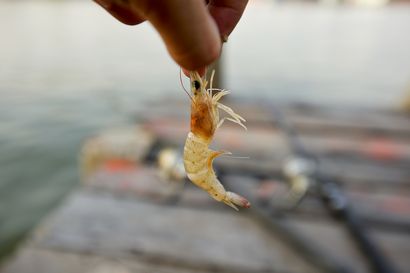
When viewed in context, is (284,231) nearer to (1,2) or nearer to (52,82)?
(52,82)

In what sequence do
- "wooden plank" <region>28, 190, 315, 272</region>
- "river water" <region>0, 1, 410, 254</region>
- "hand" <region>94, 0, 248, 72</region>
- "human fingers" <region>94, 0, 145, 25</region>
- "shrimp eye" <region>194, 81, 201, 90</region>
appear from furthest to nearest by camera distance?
"river water" <region>0, 1, 410, 254</region>
"wooden plank" <region>28, 190, 315, 272</region>
"shrimp eye" <region>194, 81, 201, 90</region>
"human fingers" <region>94, 0, 145, 25</region>
"hand" <region>94, 0, 248, 72</region>

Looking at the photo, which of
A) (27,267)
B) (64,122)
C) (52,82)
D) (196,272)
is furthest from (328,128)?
A: (52,82)

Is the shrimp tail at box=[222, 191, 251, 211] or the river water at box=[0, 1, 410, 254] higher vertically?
the shrimp tail at box=[222, 191, 251, 211]

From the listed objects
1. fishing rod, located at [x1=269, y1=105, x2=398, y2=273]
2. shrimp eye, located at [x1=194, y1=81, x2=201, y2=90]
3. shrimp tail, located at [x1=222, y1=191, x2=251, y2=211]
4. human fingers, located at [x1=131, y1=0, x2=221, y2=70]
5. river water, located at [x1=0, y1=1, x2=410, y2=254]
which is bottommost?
river water, located at [x1=0, y1=1, x2=410, y2=254]

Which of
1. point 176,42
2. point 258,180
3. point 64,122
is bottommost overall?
point 64,122

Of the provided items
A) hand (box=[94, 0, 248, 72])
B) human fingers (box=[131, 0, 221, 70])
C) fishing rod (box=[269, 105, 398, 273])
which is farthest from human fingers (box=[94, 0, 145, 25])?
fishing rod (box=[269, 105, 398, 273])

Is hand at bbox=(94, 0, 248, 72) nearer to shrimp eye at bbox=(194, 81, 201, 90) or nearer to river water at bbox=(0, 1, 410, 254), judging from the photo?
shrimp eye at bbox=(194, 81, 201, 90)
